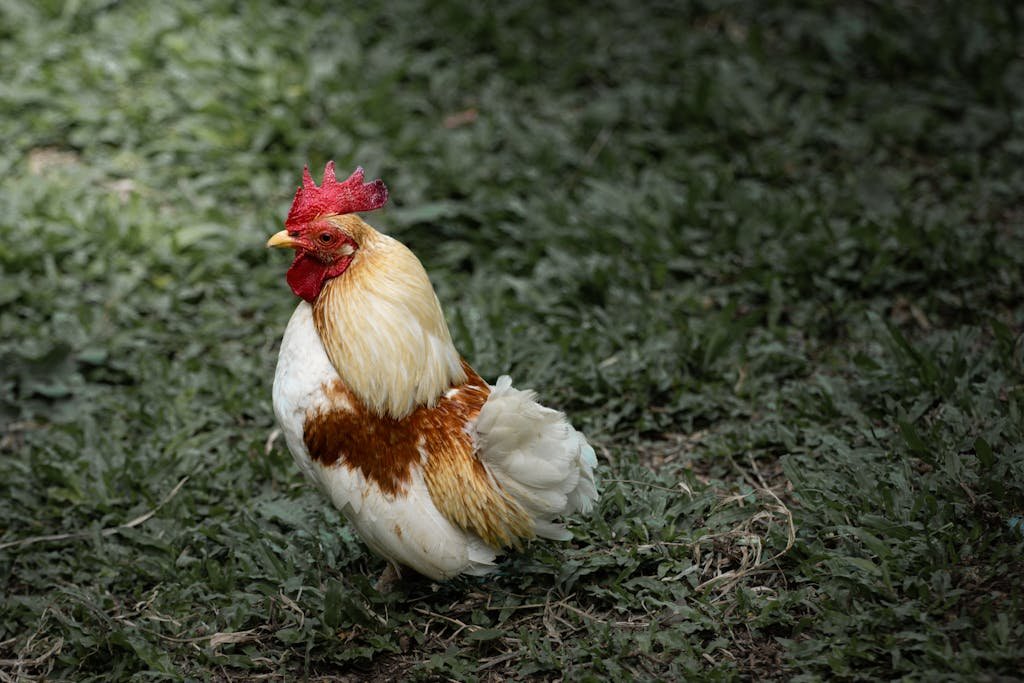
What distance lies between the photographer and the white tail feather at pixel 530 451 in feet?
10.4

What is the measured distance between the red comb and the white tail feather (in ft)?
2.47

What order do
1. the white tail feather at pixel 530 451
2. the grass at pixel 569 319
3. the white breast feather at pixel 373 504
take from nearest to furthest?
1. the white tail feather at pixel 530 451
2. the white breast feather at pixel 373 504
3. the grass at pixel 569 319

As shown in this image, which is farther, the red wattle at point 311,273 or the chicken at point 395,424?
the red wattle at point 311,273

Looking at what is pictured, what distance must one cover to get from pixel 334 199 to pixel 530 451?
1.03 meters

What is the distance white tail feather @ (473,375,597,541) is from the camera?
124 inches

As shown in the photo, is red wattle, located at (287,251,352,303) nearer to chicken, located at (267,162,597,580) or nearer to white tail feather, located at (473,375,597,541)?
chicken, located at (267,162,597,580)

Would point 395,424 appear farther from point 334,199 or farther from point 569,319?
point 569,319

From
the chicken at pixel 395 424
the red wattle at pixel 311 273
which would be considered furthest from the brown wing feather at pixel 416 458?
the red wattle at pixel 311 273

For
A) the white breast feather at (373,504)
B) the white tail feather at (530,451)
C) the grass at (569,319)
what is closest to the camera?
the white tail feather at (530,451)

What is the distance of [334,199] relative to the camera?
3.37 metres

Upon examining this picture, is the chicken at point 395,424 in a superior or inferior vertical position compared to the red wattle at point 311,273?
inferior

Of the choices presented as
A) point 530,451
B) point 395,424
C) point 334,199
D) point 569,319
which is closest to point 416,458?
point 395,424

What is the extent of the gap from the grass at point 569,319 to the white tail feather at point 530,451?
47 centimetres

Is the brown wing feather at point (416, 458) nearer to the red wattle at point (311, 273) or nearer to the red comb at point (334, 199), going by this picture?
the red wattle at point (311, 273)
